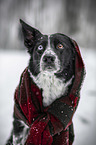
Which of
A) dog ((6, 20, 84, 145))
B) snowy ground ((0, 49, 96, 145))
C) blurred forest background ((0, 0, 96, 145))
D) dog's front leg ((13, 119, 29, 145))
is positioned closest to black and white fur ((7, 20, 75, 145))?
dog ((6, 20, 84, 145))

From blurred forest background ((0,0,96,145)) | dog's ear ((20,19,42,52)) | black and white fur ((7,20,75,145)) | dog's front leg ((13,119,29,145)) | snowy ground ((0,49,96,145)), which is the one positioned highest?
blurred forest background ((0,0,96,145))

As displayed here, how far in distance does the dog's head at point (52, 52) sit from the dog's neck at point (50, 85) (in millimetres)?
56

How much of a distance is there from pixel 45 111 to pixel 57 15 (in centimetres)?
971

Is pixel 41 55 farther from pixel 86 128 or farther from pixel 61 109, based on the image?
pixel 86 128

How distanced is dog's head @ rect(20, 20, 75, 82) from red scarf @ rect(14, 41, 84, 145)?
5.6 inches

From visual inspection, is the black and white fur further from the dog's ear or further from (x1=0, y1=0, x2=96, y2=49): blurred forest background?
(x1=0, y1=0, x2=96, y2=49): blurred forest background

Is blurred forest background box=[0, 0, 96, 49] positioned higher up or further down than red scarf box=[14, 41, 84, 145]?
higher up

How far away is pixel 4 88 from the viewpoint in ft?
15.4

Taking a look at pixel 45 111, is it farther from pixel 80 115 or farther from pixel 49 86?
pixel 80 115

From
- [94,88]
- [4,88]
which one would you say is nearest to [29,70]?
[4,88]

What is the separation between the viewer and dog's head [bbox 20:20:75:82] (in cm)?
160

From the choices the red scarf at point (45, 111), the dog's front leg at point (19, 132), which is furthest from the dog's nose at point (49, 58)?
the dog's front leg at point (19, 132)

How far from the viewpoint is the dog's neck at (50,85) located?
167cm

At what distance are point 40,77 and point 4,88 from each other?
3.37 metres
